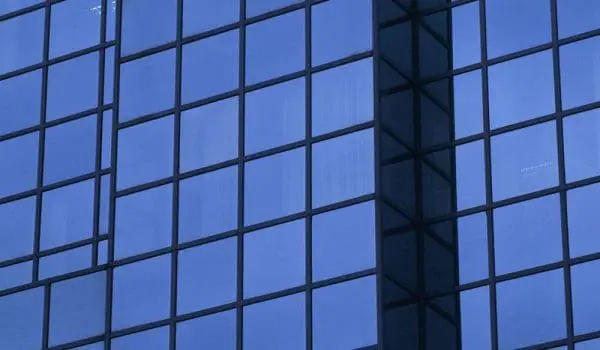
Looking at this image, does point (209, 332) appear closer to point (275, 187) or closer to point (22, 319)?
point (275, 187)

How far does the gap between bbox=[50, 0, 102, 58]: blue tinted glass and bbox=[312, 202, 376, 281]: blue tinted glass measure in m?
11.6

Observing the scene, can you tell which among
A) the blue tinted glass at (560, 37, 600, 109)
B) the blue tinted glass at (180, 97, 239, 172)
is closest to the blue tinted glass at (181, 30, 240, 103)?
the blue tinted glass at (180, 97, 239, 172)

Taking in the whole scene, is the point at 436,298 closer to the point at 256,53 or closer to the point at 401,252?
the point at 401,252

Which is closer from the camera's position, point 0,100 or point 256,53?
point 256,53

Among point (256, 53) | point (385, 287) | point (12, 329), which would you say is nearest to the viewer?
point (385, 287)

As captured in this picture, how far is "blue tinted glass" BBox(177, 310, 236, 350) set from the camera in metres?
50.8

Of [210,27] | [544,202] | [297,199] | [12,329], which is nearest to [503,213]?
[544,202]

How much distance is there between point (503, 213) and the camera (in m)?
50.4

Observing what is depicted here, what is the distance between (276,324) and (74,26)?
13.3 meters

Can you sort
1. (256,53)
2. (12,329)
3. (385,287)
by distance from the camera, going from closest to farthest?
(385,287), (256,53), (12,329)

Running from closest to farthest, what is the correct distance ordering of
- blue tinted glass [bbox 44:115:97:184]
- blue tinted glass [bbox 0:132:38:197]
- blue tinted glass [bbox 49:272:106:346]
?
blue tinted glass [bbox 49:272:106:346] → blue tinted glass [bbox 44:115:97:184] → blue tinted glass [bbox 0:132:38:197]

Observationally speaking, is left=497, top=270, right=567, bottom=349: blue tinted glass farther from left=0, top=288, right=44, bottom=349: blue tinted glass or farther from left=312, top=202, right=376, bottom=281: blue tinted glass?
left=0, top=288, right=44, bottom=349: blue tinted glass

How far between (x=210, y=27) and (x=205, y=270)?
655cm

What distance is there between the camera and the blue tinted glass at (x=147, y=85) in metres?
54.3
